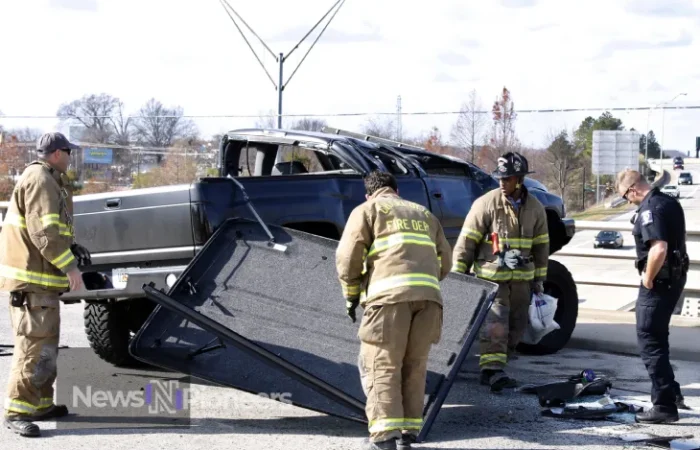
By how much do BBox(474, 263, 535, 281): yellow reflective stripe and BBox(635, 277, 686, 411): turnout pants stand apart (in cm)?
120

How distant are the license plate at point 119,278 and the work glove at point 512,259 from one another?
9.54 ft

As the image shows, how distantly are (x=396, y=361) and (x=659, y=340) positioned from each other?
6.79 ft

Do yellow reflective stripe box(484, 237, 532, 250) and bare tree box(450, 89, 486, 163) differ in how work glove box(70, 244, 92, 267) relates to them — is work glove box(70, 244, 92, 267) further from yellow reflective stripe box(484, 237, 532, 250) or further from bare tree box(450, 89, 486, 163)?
bare tree box(450, 89, 486, 163)

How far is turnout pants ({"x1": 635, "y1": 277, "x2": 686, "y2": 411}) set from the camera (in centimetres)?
632

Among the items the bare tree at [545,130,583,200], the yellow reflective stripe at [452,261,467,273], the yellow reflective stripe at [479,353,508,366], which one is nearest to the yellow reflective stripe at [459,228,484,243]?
the yellow reflective stripe at [452,261,467,273]

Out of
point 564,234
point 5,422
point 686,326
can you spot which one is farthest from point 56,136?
point 686,326

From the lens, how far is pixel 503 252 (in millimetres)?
7402

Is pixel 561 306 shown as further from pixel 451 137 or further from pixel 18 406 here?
pixel 451 137

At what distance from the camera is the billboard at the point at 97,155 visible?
76.9ft

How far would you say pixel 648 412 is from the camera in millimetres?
6340

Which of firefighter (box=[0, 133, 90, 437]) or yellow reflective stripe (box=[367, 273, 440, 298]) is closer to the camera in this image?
yellow reflective stripe (box=[367, 273, 440, 298])

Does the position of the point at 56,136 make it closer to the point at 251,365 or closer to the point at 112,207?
the point at 112,207

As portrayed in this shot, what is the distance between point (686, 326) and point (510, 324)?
350 cm

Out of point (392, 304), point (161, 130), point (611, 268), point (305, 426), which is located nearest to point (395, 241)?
point (392, 304)
